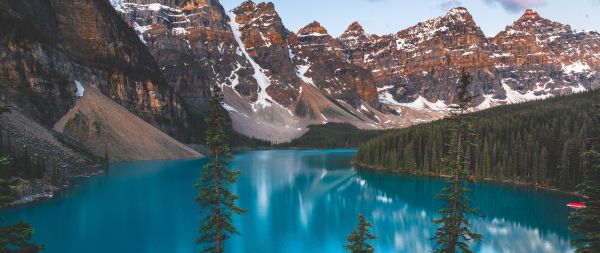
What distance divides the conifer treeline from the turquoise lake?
5945 mm

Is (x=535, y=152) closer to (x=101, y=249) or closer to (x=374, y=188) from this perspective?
(x=374, y=188)

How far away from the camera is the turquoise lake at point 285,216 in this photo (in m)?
35.9

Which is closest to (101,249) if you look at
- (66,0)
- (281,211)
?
(281,211)

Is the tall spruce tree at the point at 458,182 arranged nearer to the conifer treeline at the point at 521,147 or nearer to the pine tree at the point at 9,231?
the pine tree at the point at 9,231

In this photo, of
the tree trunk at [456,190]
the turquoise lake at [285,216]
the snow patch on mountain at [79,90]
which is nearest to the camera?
the tree trunk at [456,190]

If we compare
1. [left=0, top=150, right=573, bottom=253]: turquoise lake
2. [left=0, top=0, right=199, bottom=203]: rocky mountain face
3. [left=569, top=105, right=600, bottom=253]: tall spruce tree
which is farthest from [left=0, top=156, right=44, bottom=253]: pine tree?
[left=0, top=0, right=199, bottom=203]: rocky mountain face

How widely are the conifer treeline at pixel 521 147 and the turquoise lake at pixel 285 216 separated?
5.95 m

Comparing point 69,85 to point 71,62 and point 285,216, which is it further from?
point 285,216

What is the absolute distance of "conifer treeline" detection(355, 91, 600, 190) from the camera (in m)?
67.8

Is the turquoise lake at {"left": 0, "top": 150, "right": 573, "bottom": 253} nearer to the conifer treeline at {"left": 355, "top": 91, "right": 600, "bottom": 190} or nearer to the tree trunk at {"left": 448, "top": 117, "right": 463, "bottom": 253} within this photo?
the conifer treeline at {"left": 355, "top": 91, "right": 600, "bottom": 190}

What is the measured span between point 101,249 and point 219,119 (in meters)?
18.3

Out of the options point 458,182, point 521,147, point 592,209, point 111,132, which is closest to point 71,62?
point 111,132

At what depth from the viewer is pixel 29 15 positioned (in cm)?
11412

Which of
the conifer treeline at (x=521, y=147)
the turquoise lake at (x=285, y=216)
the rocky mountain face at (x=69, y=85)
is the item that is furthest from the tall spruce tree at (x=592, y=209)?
the rocky mountain face at (x=69, y=85)
